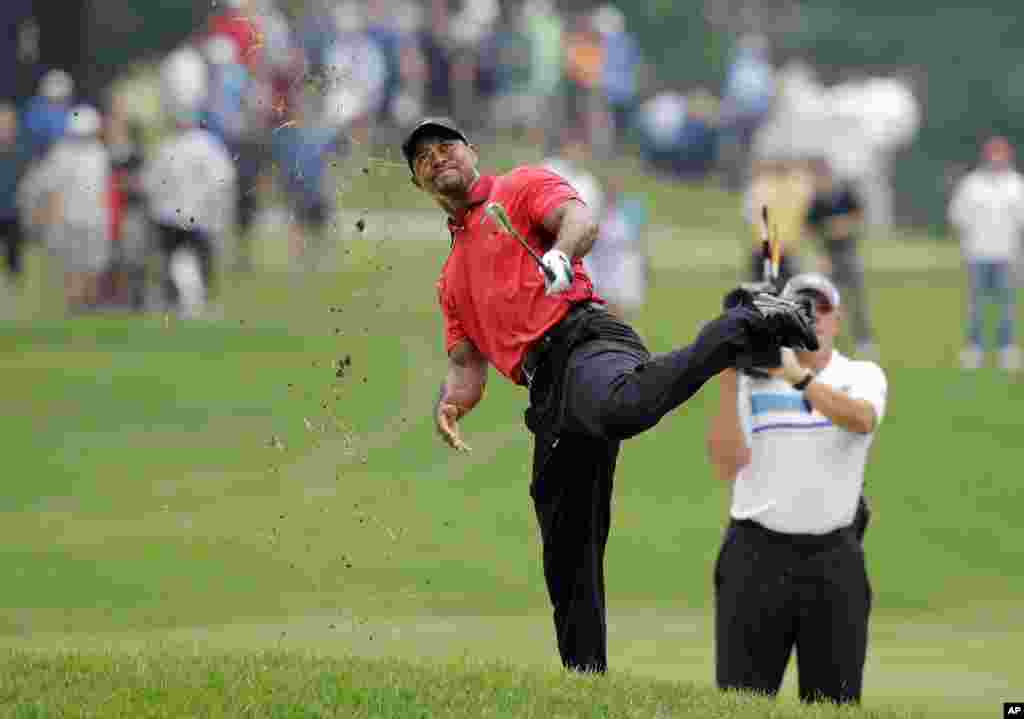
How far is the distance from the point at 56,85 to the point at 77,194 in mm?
2141

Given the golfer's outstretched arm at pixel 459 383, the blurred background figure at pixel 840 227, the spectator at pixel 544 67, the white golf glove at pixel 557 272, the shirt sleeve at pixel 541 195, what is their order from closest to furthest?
the white golf glove at pixel 557 272 < the shirt sleeve at pixel 541 195 < the golfer's outstretched arm at pixel 459 383 < the blurred background figure at pixel 840 227 < the spectator at pixel 544 67

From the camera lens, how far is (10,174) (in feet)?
93.2

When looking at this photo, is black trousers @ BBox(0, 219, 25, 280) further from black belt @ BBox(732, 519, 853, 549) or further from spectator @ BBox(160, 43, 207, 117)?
black belt @ BBox(732, 519, 853, 549)

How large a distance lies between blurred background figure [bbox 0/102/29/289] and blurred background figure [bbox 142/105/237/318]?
1478 mm

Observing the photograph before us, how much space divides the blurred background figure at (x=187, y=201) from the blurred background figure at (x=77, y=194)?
61 centimetres

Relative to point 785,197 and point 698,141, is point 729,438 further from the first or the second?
point 698,141

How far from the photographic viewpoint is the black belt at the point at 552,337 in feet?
30.3

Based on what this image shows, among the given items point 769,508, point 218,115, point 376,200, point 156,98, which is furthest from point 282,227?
point 769,508

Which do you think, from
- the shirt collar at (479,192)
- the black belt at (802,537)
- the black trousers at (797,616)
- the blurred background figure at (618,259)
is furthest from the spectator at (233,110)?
the shirt collar at (479,192)

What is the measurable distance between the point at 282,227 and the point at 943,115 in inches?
685

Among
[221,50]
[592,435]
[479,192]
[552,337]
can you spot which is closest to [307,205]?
[221,50]

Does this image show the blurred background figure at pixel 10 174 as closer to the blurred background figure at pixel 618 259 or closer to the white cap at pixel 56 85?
the white cap at pixel 56 85

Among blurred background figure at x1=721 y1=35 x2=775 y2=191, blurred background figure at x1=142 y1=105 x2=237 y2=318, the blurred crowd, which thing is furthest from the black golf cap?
blurred background figure at x1=721 y1=35 x2=775 y2=191

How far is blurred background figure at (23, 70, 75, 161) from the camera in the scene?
28562 mm
